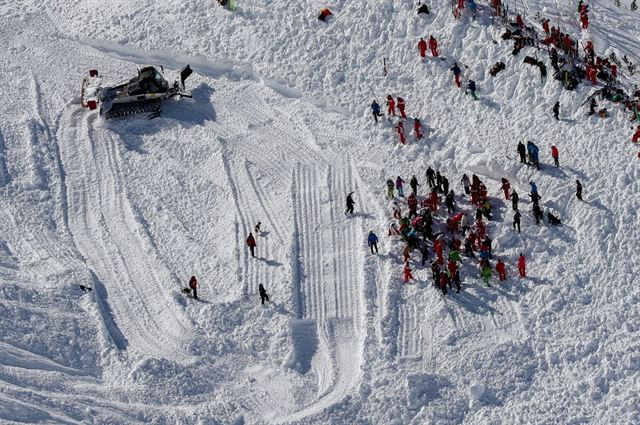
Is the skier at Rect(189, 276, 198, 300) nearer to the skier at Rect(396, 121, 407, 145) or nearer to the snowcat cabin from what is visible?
the skier at Rect(396, 121, 407, 145)

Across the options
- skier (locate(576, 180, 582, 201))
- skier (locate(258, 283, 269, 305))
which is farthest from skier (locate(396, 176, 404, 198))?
skier (locate(258, 283, 269, 305))

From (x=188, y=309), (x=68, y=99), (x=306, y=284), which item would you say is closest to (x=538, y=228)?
(x=306, y=284)

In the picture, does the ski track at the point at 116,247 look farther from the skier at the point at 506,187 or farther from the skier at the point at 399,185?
the skier at the point at 506,187

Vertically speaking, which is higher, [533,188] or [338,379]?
[533,188]

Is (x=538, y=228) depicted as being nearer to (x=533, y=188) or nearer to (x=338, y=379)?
(x=533, y=188)

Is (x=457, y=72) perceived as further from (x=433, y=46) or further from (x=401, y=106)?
(x=401, y=106)

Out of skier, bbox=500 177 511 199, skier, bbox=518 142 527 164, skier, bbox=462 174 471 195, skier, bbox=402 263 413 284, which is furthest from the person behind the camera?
skier, bbox=518 142 527 164

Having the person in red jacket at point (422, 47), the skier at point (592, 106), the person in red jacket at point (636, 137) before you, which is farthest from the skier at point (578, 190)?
the person in red jacket at point (422, 47)
